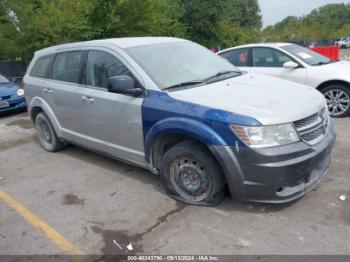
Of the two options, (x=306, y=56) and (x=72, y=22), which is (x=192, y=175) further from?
(x=72, y=22)

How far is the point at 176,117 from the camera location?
360 cm

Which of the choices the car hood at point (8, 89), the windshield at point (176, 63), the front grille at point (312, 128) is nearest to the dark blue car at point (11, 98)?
the car hood at point (8, 89)

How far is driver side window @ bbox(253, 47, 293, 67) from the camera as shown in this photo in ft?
24.4

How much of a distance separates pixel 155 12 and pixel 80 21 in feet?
8.80

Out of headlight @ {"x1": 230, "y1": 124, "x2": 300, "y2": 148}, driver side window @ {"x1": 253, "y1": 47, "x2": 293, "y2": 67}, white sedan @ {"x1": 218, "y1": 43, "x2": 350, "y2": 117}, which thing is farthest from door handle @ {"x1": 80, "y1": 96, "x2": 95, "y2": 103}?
driver side window @ {"x1": 253, "y1": 47, "x2": 293, "y2": 67}

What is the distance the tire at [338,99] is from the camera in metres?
6.77

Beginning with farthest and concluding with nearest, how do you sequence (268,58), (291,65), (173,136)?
(268,58) < (291,65) < (173,136)

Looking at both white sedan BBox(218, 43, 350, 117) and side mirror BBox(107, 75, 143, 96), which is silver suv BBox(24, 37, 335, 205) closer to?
side mirror BBox(107, 75, 143, 96)

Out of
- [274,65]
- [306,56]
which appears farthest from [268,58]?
[306,56]

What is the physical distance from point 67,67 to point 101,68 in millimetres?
902

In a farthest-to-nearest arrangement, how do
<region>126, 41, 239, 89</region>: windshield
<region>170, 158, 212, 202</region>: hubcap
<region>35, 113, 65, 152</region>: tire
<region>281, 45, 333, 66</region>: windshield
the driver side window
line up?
the driver side window → <region>281, 45, 333, 66</region>: windshield → <region>35, 113, 65, 152</region>: tire → <region>126, 41, 239, 89</region>: windshield → <region>170, 158, 212, 202</region>: hubcap

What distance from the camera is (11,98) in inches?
387

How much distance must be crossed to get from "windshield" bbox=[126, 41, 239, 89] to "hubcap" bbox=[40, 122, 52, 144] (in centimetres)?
256

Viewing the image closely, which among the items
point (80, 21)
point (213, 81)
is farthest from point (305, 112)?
point (80, 21)
